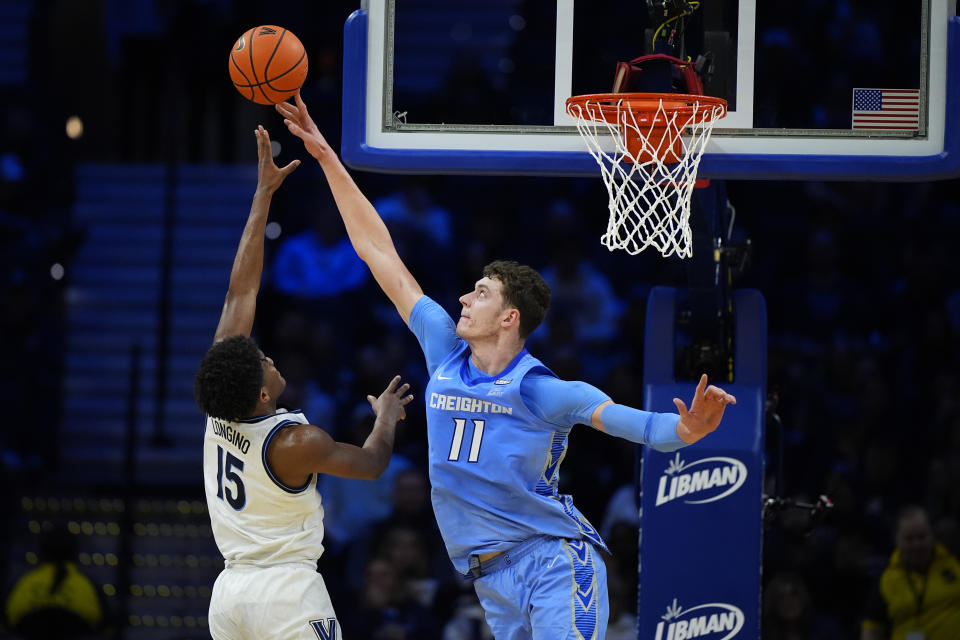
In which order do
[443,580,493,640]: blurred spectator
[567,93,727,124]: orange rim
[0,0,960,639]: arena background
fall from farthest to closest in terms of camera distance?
[0,0,960,639]: arena background < [443,580,493,640]: blurred spectator < [567,93,727,124]: orange rim

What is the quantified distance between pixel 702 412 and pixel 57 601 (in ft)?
18.5

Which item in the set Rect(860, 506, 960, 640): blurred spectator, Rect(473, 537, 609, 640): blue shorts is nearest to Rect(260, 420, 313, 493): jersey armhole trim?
Rect(473, 537, 609, 640): blue shorts

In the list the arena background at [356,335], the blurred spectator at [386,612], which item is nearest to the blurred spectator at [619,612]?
the arena background at [356,335]

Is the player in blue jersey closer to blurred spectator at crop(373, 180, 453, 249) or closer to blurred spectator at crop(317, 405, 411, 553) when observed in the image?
blurred spectator at crop(317, 405, 411, 553)

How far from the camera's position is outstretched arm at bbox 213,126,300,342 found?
5141 mm

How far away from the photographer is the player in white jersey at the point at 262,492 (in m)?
4.65

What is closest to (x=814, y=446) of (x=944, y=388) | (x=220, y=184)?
(x=944, y=388)

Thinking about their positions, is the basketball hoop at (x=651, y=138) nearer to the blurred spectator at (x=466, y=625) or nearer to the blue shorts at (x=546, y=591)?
the blue shorts at (x=546, y=591)

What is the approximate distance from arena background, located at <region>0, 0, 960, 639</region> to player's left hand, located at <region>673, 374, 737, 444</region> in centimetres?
366

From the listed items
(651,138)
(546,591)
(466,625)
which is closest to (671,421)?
(546,591)

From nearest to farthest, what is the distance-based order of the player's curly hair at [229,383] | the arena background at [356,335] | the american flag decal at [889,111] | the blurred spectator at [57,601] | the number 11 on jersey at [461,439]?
1. the number 11 on jersey at [461,439]
2. the player's curly hair at [229,383]
3. the american flag decal at [889,111]
4. the blurred spectator at [57,601]
5. the arena background at [356,335]

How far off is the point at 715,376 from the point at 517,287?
186cm

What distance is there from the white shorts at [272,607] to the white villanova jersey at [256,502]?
6 centimetres

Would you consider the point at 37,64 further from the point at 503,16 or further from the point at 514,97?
the point at 514,97
